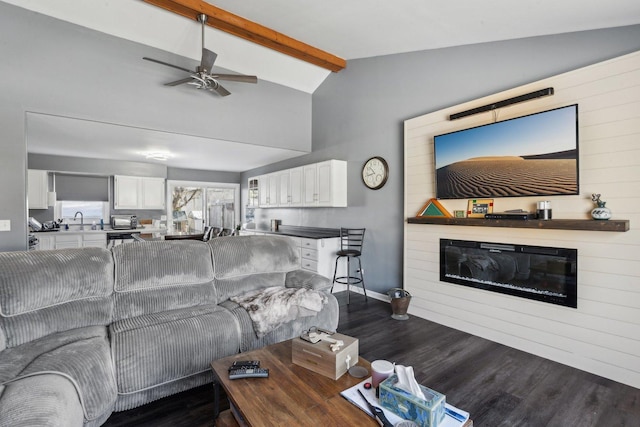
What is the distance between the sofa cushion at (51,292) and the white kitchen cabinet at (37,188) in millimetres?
4811

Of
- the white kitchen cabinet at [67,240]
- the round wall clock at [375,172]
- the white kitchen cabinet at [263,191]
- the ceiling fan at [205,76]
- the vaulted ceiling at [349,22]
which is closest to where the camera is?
the vaulted ceiling at [349,22]

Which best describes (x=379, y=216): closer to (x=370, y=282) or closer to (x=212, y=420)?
(x=370, y=282)

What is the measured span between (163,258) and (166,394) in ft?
3.40

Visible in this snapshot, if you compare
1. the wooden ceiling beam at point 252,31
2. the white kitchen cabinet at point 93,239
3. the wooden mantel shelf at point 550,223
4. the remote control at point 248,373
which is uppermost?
the wooden ceiling beam at point 252,31

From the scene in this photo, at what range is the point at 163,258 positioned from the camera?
253cm

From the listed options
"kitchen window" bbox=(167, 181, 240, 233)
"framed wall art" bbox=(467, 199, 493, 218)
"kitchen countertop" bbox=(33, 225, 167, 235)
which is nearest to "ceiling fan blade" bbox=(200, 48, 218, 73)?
"framed wall art" bbox=(467, 199, 493, 218)

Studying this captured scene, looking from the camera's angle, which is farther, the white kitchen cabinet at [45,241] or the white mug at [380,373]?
the white kitchen cabinet at [45,241]

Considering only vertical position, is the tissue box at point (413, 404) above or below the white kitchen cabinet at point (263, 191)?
below

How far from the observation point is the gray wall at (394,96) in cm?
270

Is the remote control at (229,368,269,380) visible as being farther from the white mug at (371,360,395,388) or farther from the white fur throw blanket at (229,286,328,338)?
the white fur throw blanket at (229,286,328,338)

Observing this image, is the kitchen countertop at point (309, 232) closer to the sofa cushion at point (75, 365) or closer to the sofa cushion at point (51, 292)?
the sofa cushion at point (51, 292)

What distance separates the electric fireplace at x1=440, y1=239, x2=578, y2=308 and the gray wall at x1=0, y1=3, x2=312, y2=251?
3.64m

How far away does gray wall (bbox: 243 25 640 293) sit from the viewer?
2.70m

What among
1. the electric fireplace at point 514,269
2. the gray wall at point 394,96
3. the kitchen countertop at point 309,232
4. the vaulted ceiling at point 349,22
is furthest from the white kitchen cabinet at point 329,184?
the electric fireplace at point 514,269
